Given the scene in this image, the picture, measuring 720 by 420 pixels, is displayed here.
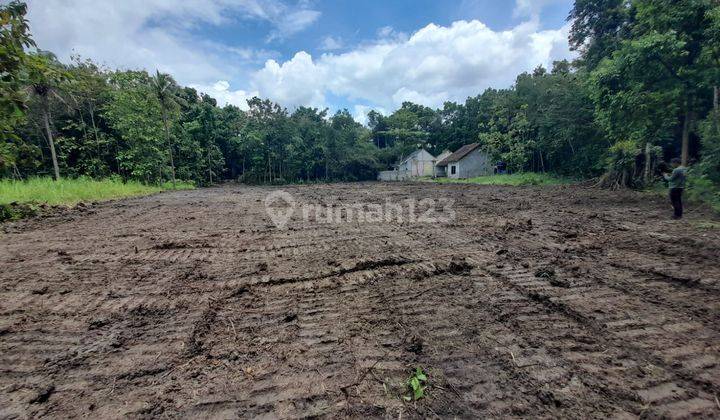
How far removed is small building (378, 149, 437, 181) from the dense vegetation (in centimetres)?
192

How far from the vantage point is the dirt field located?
6.21ft

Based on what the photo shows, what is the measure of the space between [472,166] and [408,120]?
18.2 metres

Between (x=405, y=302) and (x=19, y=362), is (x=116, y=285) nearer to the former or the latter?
(x=19, y=362)

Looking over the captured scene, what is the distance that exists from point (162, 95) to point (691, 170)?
98.5 feet

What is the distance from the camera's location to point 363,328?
107 inches

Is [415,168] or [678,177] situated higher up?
[415,168]

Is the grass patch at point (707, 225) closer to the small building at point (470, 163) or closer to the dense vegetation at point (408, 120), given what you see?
the dense vegetation at point (408, 120)

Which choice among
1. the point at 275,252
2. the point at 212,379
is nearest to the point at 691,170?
the point at 275,252

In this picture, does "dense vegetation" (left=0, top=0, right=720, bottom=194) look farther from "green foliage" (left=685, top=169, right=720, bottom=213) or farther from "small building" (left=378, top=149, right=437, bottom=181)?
"small building" (left=378, top=149, right=437, bottom=181)

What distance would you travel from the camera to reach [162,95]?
77.5 ft

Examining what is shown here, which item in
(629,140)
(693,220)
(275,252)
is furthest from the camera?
(629,140)

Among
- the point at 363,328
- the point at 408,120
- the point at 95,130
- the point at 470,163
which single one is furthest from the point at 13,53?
the point at 408,120

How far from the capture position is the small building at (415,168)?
147 feet

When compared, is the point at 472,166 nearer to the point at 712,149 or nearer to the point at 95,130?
the point at 712,149
